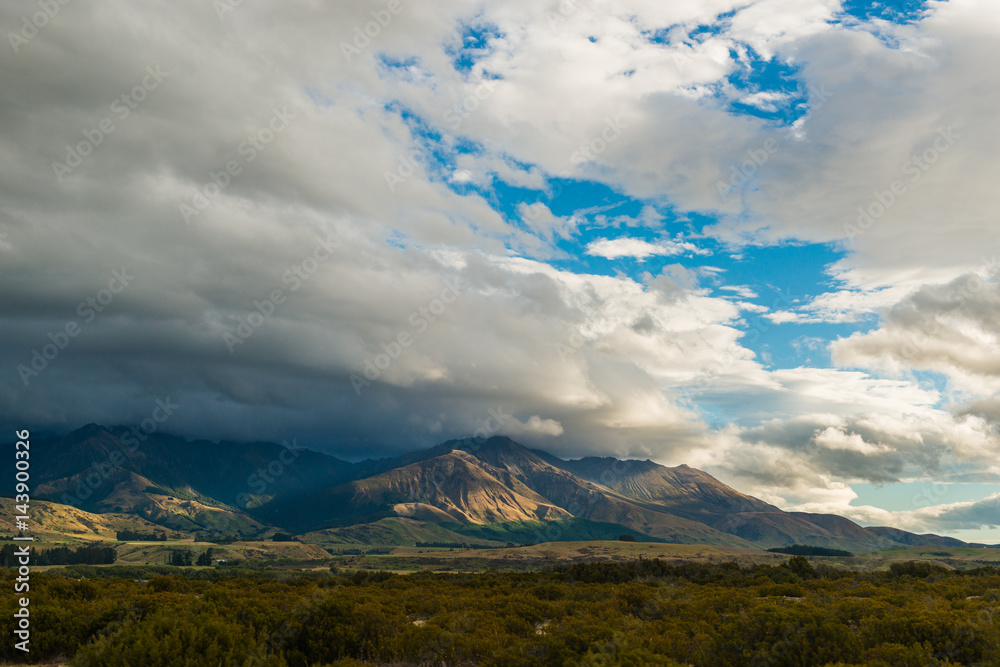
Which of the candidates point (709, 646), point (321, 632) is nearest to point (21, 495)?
point (321, 632)

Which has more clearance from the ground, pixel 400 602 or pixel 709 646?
pixel 709 646

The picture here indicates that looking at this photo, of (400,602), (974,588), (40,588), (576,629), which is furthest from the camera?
(974,588)

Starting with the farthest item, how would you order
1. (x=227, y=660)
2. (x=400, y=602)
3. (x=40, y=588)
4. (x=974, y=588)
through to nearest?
(x=974, y=588)
(x=400, y=602)
(x=40, y=588)
(x=227, y=660)

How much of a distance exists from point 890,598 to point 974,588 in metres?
16.1

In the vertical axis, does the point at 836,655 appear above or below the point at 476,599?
above

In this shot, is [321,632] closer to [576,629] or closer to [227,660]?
[227,660]

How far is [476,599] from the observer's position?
133ft

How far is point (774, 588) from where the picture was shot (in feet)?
153

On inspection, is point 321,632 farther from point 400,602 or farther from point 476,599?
point 476,599


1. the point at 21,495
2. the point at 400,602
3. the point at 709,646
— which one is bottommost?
the point at 400,602

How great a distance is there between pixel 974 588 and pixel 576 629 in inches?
1594

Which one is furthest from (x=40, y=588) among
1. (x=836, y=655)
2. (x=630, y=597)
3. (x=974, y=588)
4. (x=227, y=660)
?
(x=974, y=588)

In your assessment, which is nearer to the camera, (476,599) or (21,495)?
(21,495)

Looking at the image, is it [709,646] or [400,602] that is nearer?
[709,646]
